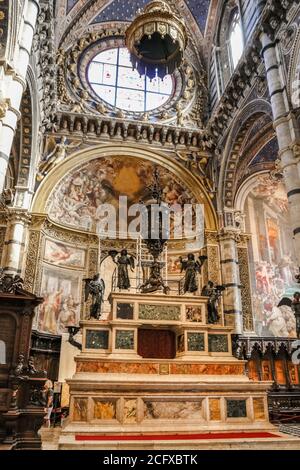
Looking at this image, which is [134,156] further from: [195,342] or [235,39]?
[195,342]

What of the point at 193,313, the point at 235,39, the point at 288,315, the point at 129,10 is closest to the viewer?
the point at 193,313

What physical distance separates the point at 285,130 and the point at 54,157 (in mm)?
8557

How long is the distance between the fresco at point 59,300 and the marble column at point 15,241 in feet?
4.18

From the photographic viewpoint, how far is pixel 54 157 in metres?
14.2

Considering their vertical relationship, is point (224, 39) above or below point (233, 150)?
above

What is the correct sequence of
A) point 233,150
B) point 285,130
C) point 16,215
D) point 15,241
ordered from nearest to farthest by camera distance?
point 285,130 < point 15,241 < point 16,215 < point 233,150

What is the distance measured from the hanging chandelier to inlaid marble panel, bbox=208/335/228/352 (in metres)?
7.63

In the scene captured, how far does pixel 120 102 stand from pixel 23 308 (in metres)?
11.7

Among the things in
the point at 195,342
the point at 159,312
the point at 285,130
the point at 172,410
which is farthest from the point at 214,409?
the point at 285,130

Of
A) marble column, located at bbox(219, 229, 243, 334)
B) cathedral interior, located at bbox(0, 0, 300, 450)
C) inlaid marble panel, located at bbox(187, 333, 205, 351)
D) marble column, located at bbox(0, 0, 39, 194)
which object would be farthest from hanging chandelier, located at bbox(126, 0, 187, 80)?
inlaid marble panel, located at bbox(187, 333, 205, 351)

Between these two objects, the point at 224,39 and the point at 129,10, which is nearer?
the point at 224,39

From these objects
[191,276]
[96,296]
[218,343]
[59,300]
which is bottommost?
[218,343]
